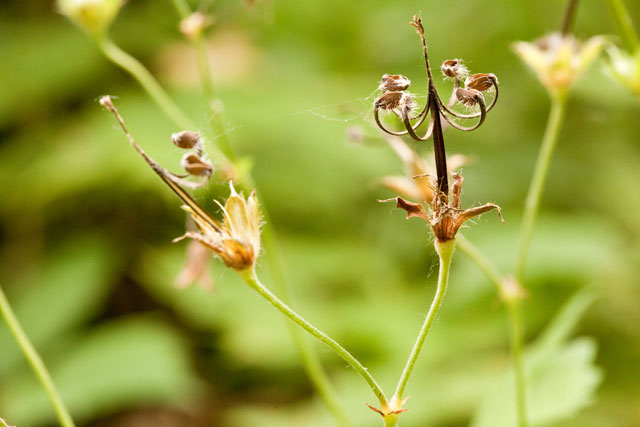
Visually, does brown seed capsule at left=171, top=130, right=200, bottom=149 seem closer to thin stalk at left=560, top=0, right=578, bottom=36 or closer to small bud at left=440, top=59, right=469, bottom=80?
small bud at left=440, top=59, right=469, bottom=80

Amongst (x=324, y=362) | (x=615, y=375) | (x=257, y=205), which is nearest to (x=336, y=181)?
(x=324, y=362)

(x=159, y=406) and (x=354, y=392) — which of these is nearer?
(x=354, y=392)

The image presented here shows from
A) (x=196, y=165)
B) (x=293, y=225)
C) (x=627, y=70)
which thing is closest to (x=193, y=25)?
(x=196, y=165)

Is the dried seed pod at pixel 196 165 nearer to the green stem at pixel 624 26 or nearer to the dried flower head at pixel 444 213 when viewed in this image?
the dried flower head at pixel 444 213

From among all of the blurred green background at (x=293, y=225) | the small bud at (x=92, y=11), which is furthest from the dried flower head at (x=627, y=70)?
the blurred green background at (x=293, y=225)

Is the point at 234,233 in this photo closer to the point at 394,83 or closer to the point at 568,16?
the point at 394,83

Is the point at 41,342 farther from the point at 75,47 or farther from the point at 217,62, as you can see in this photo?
the point at 217,62

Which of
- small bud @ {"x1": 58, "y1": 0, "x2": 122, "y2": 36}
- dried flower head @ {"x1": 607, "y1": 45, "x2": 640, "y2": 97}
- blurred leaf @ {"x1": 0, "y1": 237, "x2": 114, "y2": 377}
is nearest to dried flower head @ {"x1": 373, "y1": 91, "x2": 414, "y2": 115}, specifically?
dried flower head @ {"x1": 607, "y1": 45, "x2": 640, "y2": 97}
